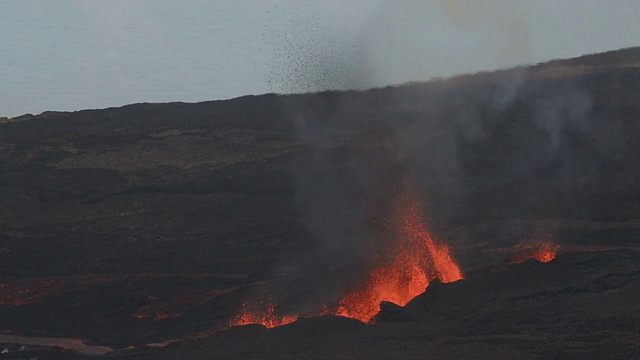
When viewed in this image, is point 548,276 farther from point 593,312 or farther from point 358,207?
point 358,207

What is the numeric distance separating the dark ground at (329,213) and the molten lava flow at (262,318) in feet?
1.26

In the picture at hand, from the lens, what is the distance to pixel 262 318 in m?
21.8

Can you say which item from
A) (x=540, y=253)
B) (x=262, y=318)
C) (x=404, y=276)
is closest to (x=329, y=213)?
(x=404, y=276)

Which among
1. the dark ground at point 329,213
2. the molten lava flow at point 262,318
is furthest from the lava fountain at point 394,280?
the dark ground at point 329,213

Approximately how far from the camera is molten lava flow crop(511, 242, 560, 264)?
21.5 m

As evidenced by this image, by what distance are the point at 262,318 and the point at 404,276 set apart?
3160mm

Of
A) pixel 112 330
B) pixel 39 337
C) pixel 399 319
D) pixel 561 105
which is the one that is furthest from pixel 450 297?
pixel 561 105

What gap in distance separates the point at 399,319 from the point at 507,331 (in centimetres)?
225

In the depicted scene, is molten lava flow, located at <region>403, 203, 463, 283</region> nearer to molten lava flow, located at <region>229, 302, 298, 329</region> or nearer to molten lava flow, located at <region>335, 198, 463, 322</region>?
molten lava flow, located at <region>335, 198, 463, 322</region>

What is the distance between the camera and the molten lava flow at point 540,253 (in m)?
21.5

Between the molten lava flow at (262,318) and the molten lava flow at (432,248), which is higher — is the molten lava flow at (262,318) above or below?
below

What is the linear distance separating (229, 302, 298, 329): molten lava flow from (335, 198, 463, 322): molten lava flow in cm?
116

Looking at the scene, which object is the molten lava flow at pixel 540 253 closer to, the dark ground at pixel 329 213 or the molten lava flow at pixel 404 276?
the dark ground at pixel 329 213

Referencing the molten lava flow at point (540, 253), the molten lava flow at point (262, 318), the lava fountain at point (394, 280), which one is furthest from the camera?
the molten lava flow at point (540, 253)
